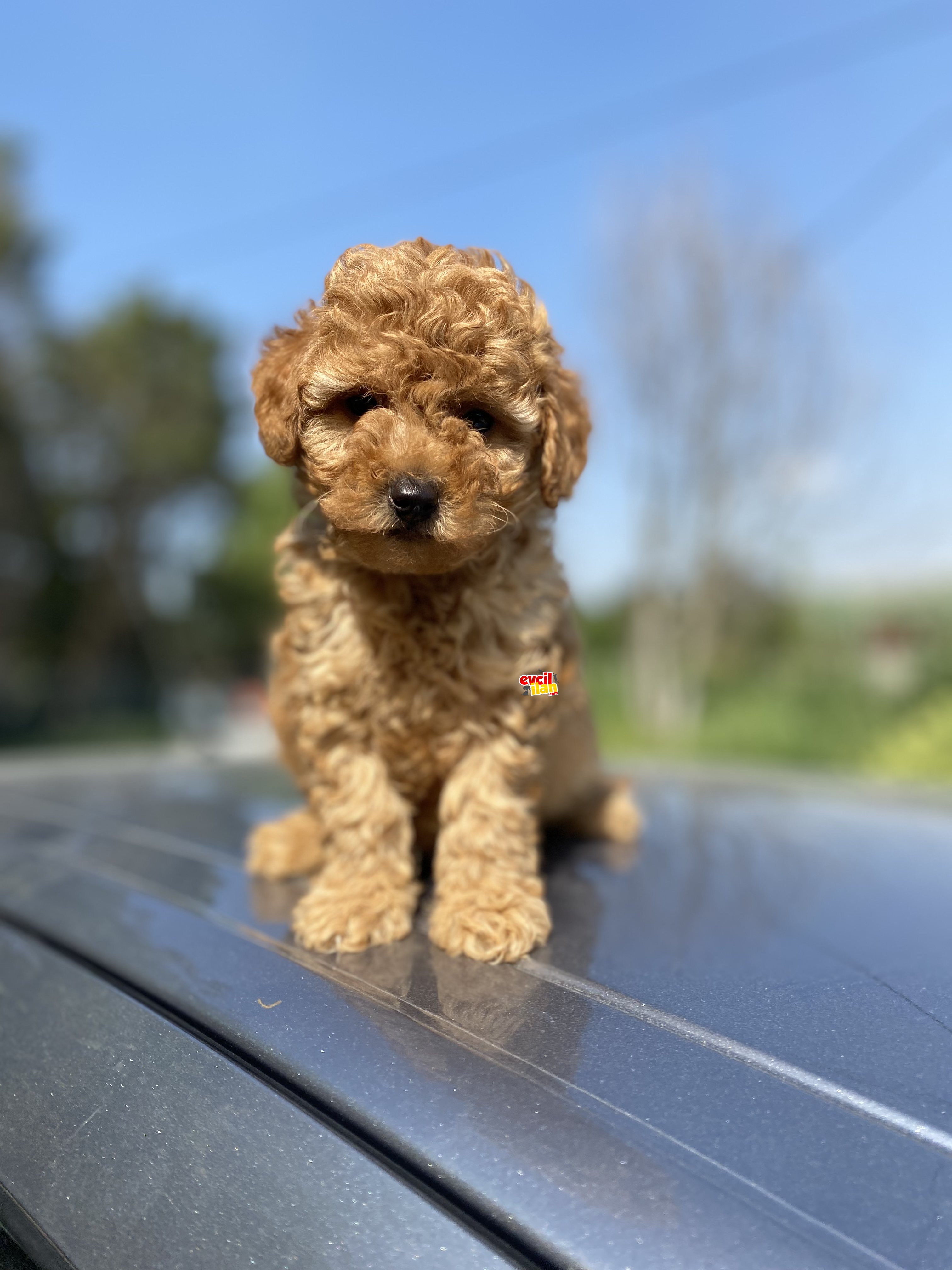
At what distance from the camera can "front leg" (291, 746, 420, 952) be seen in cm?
192

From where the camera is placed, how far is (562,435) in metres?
2.08

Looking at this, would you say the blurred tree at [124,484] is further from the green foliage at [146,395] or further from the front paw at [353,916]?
the front paw at [353,916]

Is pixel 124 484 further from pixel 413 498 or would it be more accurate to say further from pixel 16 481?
pixel 413 498

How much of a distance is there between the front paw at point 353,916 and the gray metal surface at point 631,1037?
0.17 ft

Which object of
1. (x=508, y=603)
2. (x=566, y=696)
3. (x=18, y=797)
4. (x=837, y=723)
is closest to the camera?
(x=508, y=603)

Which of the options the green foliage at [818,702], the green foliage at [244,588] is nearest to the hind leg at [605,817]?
the green foliage at [818,702]

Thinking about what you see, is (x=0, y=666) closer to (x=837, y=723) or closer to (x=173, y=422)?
(x=173, y=422)

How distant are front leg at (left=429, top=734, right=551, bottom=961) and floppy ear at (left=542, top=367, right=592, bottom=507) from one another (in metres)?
0.59

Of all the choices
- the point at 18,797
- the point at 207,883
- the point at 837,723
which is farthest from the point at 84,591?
the point at 207,883

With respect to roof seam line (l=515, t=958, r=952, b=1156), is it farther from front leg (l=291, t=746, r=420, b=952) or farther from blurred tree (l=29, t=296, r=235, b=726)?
blurred tree (l=29, t=296, r=235, b=726)

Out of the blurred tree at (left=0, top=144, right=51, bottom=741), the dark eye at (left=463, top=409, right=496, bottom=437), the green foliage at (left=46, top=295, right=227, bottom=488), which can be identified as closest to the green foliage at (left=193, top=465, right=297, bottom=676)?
the green foliage at (left=46, top=295, right=227, bottom=488)

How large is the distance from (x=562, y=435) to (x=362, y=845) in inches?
40.0

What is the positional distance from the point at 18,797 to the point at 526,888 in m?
2.11

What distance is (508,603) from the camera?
218cm
